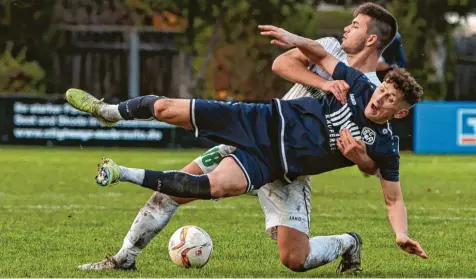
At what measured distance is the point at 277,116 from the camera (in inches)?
346

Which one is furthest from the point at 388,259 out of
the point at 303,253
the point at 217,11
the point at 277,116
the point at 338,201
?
the point at 217,11

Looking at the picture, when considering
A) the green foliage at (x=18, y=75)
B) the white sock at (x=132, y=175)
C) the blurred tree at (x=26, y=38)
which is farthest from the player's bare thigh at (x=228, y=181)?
the green foliage at (x=18, y=75)

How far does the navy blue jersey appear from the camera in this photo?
870 centimetres

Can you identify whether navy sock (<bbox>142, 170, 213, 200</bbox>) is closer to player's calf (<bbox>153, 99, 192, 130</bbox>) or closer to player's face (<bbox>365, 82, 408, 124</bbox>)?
player's calf (<bbox>153, 99, 192, 130</bbox>)

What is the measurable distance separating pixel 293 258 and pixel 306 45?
1.50 m

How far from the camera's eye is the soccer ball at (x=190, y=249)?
9586mm

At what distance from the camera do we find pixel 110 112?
905 cm

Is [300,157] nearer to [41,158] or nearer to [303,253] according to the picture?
[303,253]

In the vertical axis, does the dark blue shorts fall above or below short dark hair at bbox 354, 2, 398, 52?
below

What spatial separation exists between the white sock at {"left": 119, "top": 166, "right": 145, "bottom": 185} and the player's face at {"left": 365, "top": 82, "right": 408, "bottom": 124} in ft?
5.14

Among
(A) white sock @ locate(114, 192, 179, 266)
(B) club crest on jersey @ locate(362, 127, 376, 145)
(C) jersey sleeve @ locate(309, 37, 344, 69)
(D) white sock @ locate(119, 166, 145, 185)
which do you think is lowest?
(A) white sock @ locate(114, 192, 179, 266)

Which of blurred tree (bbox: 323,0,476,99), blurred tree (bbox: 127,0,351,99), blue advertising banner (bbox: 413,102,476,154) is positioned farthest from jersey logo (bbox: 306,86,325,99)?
blurred tree (bbox: 323,0,476,99)

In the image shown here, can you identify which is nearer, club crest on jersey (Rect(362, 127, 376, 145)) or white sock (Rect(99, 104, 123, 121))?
club crest on jersey (Rect(362, 127, 376, 145))

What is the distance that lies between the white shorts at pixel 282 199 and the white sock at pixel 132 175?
44.9 inches
